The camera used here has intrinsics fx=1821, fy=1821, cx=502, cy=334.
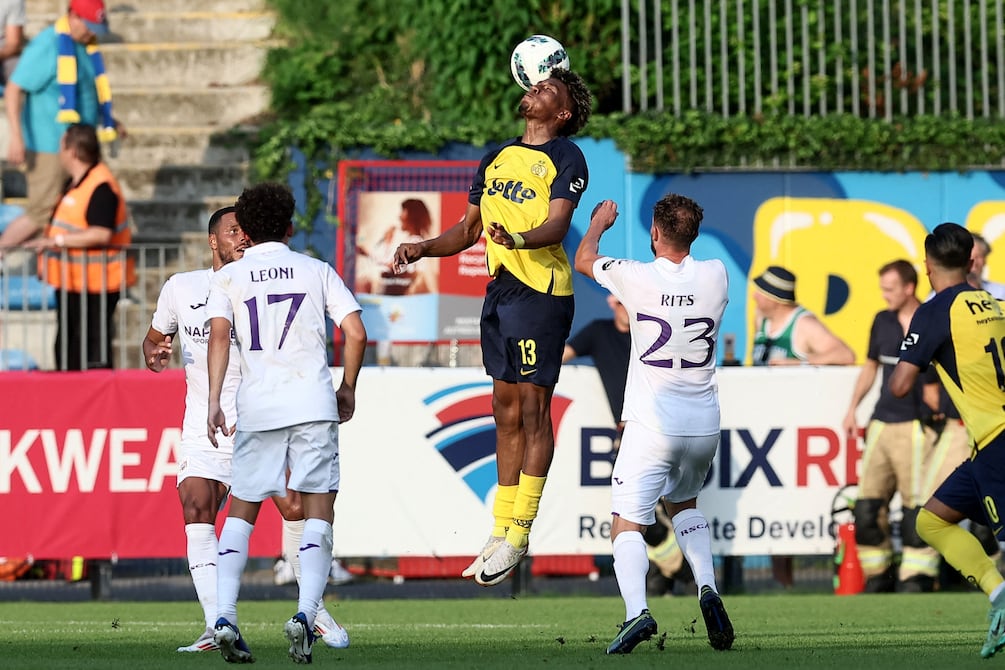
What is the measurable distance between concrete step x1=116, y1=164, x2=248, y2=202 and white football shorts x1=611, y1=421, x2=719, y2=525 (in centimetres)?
1105

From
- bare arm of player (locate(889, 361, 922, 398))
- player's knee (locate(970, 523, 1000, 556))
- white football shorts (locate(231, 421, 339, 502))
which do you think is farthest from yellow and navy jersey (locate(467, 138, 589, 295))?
player's knee (locate(970, 523, 1000, 556))

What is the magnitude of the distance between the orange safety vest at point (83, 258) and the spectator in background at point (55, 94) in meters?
1.49

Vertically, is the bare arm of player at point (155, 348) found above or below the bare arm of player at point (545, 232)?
below

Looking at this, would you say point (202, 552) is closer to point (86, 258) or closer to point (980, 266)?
point (86, 258)

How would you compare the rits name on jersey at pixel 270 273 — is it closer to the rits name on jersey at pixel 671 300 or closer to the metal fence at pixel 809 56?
the rits name on jersey at pixel 671 300

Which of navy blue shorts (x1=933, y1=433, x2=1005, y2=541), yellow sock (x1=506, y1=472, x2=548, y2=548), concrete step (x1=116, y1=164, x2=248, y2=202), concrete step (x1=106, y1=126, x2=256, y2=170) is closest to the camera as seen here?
navy blue shorts (x1=933, y1=433, x2=1005, y2=541)

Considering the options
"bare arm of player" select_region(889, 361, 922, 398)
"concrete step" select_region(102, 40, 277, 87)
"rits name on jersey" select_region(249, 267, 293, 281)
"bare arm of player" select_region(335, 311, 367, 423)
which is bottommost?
"bare arm of player" select_region(889, 361, 922, 398)

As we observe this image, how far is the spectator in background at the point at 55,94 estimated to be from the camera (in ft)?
58.0

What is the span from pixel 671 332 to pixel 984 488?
1.85 m

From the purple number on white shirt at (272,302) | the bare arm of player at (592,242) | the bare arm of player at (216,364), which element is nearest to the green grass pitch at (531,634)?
the bare arm of player at (216,364)

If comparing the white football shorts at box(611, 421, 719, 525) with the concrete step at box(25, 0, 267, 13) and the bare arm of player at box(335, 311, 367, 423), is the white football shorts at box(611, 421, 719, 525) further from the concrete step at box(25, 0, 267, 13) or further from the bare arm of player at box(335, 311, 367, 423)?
the concrete step at box(25, 0, 267, 13)

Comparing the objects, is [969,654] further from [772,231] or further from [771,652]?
[772,231]

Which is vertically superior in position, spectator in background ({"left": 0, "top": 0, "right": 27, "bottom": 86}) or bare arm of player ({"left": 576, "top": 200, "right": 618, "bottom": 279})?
spectator in background ({"left": 0, "top": 0, "right": 27, "bottom": 86})

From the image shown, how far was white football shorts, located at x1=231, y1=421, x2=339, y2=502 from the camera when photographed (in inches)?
321
